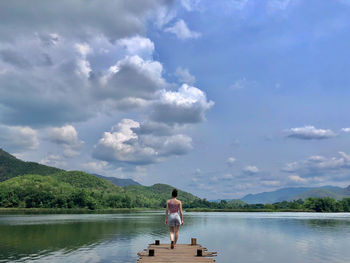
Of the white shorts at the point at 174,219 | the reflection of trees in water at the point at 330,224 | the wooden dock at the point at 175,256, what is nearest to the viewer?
the wooden dock at the point at 175,256

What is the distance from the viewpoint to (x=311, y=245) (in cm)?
4869

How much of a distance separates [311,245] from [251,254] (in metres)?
13.6

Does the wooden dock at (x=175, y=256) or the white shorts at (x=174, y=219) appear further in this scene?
the white shorts at (x=174, y=219)

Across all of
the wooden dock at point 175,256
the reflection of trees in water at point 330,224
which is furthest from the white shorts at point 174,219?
the reflection of trees in water at point 330,224

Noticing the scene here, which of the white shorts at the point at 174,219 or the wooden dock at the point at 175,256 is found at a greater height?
the white shorts at the point at 174,219

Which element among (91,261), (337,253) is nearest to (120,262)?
(91,261)

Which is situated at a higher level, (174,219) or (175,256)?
(174,219)

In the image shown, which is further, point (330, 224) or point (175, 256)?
point (330, 224)

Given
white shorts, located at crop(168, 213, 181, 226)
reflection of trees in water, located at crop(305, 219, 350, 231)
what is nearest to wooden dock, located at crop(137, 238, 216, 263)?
white shorts, located at crop(168, 213, 181, 226)

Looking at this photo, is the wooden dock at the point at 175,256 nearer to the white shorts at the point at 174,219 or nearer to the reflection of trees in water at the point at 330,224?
the white shorts at the point at 174,219

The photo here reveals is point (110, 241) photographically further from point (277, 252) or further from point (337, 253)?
point (337, 253)

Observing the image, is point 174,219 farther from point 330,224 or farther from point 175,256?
point 330,224

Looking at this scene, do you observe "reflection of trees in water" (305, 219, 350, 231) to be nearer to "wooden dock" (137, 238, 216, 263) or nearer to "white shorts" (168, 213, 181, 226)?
"wooden dock" (137, 238, 216, 263)

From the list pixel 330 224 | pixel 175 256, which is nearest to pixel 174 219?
pixel 175 256
